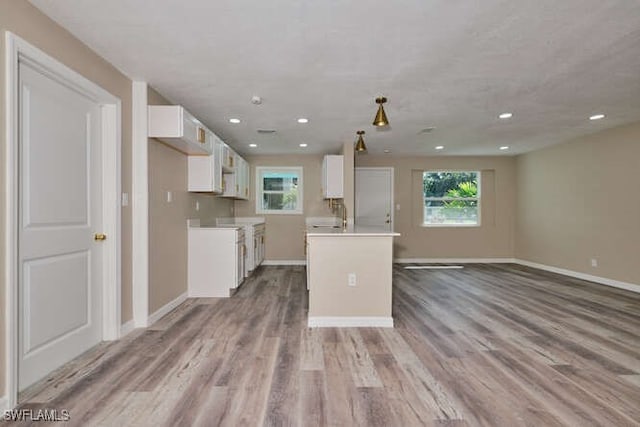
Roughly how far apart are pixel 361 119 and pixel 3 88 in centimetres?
340

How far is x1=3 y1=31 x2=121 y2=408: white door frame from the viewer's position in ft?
5.75

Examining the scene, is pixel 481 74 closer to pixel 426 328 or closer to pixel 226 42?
pixel 226 42

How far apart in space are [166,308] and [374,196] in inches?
188

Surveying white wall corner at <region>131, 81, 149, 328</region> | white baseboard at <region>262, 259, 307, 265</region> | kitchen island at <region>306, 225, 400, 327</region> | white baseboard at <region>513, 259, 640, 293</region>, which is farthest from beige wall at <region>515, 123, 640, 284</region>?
white wall corner at <region>131, 81, 149, 328</region>

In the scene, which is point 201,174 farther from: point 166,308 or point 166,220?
point 166,308

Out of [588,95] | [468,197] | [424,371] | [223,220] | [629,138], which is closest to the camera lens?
[424,371]

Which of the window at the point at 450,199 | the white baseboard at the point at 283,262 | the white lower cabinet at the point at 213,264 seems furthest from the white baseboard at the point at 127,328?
the window at the point at 450,199

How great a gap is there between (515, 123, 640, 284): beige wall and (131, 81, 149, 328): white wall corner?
621cm

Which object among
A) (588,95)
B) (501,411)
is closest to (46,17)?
(501,411)

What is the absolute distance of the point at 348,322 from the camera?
10.4 ft

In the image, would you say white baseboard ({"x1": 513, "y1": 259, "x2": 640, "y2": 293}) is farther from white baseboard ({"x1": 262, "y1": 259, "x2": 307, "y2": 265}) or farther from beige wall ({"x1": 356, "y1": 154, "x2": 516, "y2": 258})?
white baseboard ({"x1": 262, "y1": 259, "x2": 307, "y2": 265})

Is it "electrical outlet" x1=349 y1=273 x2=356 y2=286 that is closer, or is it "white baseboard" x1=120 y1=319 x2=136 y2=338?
"white baseboard" x1=120 y1=319 x2=136 y2=338

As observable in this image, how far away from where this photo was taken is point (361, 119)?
423 centimetres

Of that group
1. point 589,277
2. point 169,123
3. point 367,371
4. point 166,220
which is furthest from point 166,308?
point 589,277
